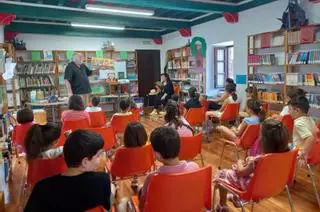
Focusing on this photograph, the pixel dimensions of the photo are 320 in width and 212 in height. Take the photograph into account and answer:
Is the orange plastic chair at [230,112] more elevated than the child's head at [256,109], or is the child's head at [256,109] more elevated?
the child's head at [256,109]

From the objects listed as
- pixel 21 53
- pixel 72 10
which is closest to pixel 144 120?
pixel 72 10

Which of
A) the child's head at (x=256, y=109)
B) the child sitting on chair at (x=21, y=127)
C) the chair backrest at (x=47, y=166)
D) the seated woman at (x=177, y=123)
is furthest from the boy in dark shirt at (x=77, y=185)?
the child's head at (x=256, y=109)

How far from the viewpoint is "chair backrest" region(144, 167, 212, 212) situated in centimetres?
146

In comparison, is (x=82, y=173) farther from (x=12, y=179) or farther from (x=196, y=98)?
(x=196, y=98)

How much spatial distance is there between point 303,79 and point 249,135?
2.66 m

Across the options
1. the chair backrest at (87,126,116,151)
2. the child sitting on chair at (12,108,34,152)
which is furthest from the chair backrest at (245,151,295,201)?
the child sitting on chair at (12,108,34,152)

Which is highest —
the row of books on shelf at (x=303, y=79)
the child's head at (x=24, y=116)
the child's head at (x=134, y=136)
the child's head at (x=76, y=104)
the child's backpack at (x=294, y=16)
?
the child's backpack at (x=294, y=16)

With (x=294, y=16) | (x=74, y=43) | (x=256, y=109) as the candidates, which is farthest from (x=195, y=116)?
(x=74, y=43)

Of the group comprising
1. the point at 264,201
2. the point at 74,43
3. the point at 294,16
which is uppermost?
the point at 74,43

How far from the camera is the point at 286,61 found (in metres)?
5.33

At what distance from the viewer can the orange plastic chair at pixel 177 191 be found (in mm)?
1455

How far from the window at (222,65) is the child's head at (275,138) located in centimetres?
654

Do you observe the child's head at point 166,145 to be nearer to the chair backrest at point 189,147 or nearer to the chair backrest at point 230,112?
the chair backrest at point 189,147

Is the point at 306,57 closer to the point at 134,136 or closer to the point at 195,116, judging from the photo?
the point at 195,116
